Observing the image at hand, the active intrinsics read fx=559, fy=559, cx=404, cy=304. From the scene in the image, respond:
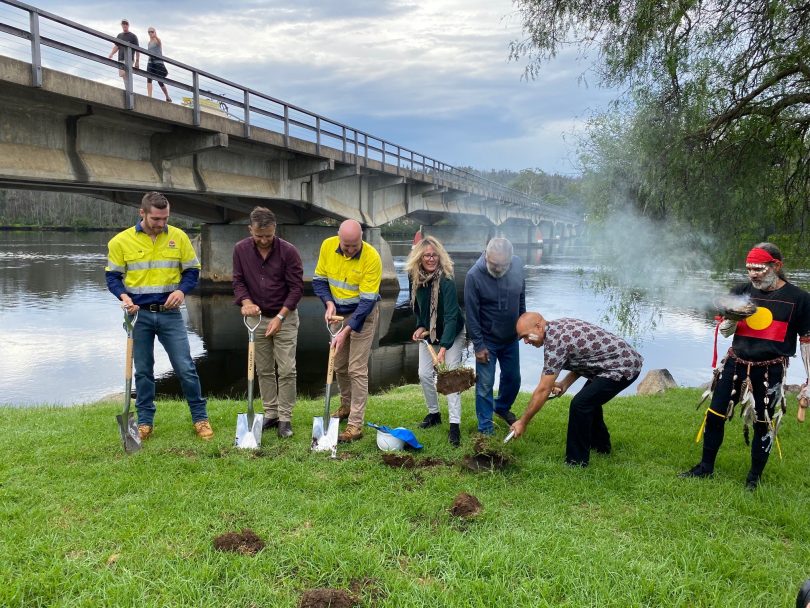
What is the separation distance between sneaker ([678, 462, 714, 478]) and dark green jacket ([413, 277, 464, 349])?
7.68 ft

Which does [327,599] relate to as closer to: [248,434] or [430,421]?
[248,434]

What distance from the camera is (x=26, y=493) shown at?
3998 millimetres

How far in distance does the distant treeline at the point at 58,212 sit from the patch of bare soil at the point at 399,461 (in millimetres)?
82234

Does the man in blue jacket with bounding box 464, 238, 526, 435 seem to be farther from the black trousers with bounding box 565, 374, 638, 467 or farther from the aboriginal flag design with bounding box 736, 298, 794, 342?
the aboriginal flag design with bounding box 736, 298, 794, 342

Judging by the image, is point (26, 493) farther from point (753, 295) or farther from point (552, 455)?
point (753, 295)

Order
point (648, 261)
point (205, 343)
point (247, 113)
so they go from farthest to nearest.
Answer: point (247, 113) < point (205, 343) < point (648, 261)

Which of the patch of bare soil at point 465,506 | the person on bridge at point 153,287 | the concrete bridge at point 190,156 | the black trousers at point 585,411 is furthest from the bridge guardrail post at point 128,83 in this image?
the patch of bare soil at point 465,506

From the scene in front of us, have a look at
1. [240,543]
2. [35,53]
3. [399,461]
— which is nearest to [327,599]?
[240,543]

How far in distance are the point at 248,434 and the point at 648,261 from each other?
8.16 m

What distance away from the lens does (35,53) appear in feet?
30.8

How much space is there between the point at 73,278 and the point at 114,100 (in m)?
19.0

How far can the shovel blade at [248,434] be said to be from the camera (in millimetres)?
5113

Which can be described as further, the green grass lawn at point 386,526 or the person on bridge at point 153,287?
the person on bridge at point 153,287

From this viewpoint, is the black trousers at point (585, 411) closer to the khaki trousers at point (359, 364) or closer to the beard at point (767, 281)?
the beard at point (767, 281)
